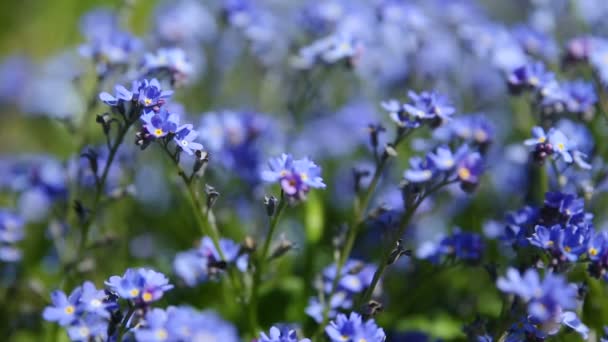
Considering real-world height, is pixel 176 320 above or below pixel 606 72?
below

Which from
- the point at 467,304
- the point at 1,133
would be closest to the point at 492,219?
the point at 467,304

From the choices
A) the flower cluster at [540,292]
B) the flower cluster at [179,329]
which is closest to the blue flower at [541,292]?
the flower cluster at [540,292]

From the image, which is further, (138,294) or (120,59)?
(120,59)

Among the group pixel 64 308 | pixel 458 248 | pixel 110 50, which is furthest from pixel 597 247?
pixel 110 50

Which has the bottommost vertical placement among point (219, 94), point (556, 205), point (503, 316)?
point (503, 316)

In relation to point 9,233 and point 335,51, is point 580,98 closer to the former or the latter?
point 335,51

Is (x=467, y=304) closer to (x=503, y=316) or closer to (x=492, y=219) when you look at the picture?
(x=492, y=219)
